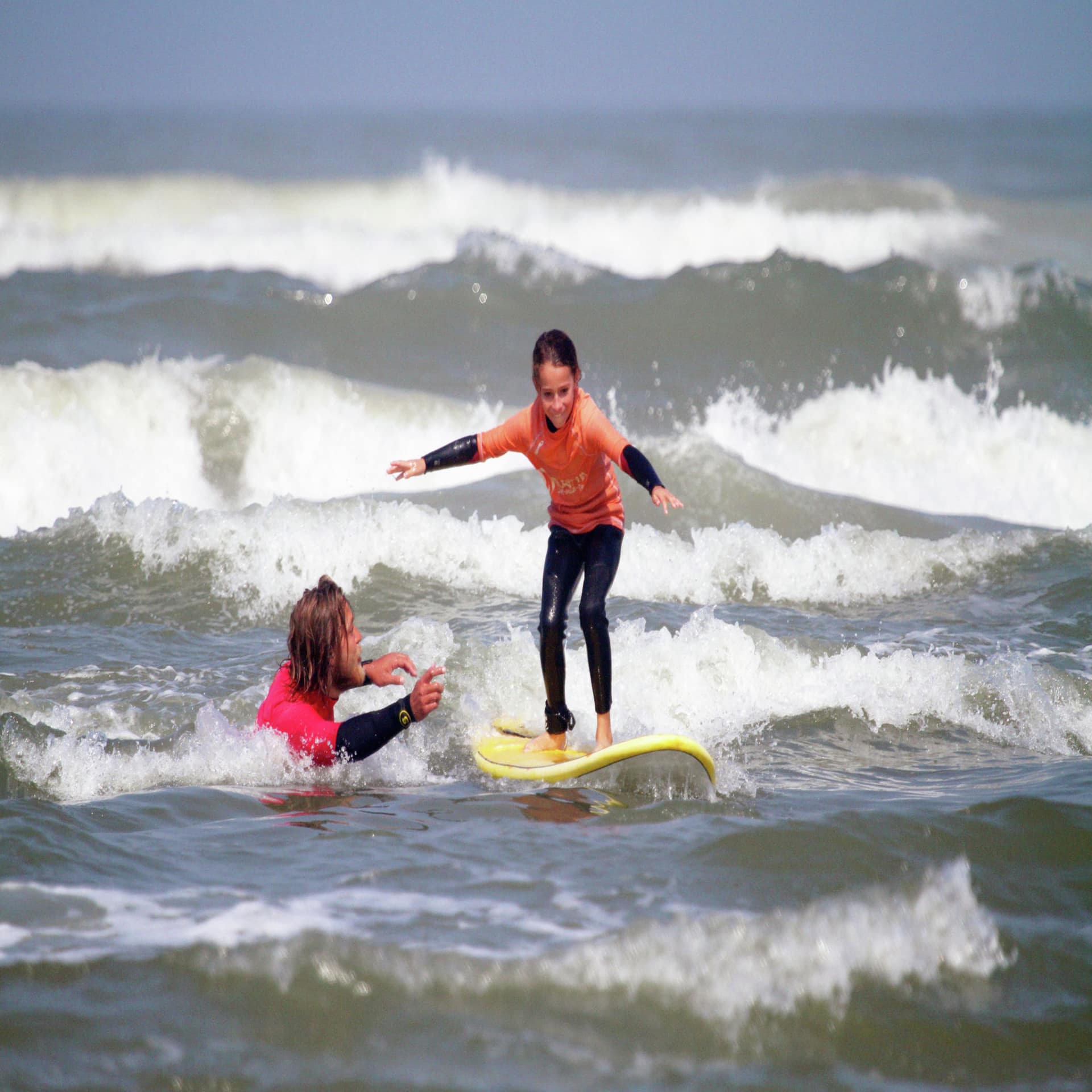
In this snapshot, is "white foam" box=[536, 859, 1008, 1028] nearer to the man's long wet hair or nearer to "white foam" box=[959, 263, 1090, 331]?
the man's long wet hair

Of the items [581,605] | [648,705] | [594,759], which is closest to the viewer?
[594,759]

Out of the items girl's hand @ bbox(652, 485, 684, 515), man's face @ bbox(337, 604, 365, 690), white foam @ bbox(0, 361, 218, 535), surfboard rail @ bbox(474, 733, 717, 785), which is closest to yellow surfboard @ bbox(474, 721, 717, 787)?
surfboard rail @ bbox(474, 733, 717, 785)

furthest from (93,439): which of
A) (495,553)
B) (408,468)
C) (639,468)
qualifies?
(639,468)

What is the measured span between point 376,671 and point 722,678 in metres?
2.56

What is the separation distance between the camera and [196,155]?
1905 inches

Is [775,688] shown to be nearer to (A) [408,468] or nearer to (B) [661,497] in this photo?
(B) [661,497]

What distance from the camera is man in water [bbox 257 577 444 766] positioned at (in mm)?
5195

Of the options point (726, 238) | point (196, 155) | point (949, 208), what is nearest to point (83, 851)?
point (726, 238)

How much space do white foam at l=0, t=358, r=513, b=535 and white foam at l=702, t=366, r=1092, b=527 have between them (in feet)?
10.9

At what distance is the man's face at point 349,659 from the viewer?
5.26m

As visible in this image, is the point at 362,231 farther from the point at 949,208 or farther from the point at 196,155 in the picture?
the point at 196,155

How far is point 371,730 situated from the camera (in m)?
5.22

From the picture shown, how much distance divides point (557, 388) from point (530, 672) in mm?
2461

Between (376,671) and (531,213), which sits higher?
(531,213)
